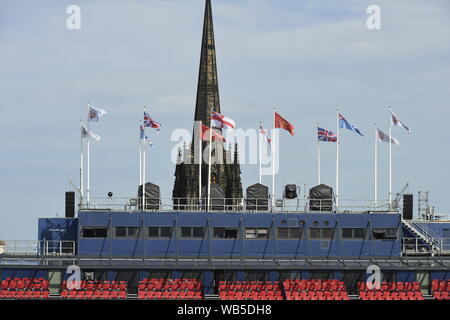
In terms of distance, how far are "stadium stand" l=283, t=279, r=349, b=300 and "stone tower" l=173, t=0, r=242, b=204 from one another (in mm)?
62879

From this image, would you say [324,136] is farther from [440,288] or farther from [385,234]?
[440,288]

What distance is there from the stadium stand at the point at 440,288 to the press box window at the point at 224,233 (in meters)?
14.7

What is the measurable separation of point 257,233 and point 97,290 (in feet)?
46.3

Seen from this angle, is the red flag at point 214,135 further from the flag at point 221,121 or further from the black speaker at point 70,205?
the black speaker at point 70,205

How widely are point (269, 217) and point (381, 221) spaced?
27.2 ft

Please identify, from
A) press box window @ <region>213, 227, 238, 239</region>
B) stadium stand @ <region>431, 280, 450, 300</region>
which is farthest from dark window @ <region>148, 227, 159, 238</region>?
stadium stand @ <region>431, 280, 450, 300</region>

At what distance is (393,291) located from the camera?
7850 cm

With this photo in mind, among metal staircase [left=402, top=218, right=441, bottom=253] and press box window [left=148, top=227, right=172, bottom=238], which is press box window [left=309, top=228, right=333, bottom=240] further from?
press box window [left=148, top=227, right=172, bottom=238]

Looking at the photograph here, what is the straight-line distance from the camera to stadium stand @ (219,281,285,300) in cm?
7712

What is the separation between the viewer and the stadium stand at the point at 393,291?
254 ft

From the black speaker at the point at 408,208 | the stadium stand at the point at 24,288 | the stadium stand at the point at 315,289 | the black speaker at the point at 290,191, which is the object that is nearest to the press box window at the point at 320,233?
the black speaker at the point at 290,191
